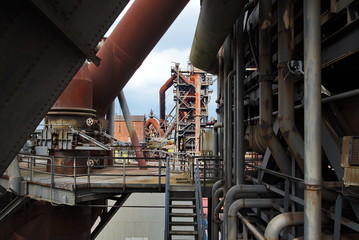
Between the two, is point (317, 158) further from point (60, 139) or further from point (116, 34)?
point (116, 34)

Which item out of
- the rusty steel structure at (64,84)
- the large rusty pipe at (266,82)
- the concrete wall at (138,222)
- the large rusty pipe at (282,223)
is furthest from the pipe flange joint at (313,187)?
the concrete wall at (138,222)

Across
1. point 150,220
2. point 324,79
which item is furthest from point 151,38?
point 150,220

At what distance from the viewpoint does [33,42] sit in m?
2.40

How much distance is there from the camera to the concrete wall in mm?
18641

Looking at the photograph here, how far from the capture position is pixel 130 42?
440 inches

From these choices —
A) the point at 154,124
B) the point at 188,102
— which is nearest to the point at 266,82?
the point at 188,102

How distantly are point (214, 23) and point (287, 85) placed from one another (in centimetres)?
204

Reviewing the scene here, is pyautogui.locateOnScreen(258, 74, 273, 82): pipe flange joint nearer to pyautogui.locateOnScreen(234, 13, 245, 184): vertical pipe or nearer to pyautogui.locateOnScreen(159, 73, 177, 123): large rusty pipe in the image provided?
pyautogui.locateOnScreen(234, 13, 245, 184): vertical pipe

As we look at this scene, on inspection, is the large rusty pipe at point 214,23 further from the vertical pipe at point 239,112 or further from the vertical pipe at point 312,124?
the vertical pipe at point 312,124

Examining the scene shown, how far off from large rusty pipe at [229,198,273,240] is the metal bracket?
3.53m

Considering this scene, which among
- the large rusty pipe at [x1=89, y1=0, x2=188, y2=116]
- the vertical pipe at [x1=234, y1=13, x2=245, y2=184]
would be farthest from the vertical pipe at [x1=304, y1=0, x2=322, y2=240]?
the large rusty pipe at [x1=89, y1=0, x2=188, y2=116]

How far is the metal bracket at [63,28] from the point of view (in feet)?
7.13

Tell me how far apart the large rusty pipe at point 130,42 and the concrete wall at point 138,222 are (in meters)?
9.04

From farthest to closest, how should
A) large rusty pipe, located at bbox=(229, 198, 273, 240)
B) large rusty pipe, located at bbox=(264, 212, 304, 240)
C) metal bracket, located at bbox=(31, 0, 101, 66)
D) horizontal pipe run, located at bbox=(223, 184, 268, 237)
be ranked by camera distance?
horizontal pipe run, located at bbox=(223, 184, 268, 237)
large rusty pipe, located at bbox=(229, 198, 273, 240)
large rusty pipe, located at bbox=(264, 212, 304, 240)
metal bracket, located at bbox=(31, 0, 101, 66)
